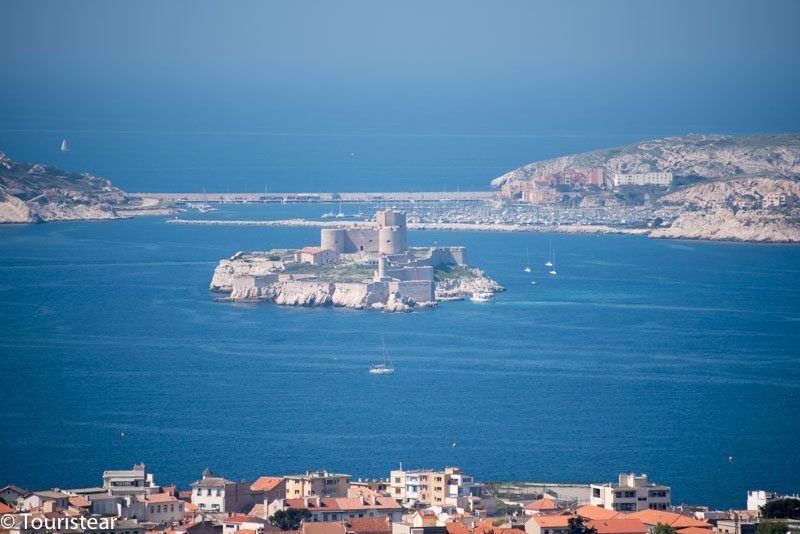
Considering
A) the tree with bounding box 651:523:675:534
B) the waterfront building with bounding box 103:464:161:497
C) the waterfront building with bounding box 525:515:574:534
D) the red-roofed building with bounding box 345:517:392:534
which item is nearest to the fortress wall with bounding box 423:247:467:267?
the waterfront building with bounding box 103:464:161:497

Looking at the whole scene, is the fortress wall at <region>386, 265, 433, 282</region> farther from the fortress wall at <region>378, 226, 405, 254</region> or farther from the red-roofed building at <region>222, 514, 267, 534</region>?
the red-roofed building at <region>222, 514, 267, 534</region>

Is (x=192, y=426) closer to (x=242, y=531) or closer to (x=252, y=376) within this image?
(x=252, y=376)

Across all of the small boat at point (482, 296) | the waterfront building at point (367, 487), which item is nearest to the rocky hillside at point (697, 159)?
the small boat at point (482, 296)

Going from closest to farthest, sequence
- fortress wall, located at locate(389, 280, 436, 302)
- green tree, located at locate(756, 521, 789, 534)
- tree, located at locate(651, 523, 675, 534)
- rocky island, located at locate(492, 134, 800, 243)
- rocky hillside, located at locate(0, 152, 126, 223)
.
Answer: tree, located at locate(651, 523, 675, 534)
green tree, located at locate(756, 521, 789, 534)
fortress wall, located at locate(389, 280, 436, 302)
rocky island, located at locate(492, 134, 800, 243)
rocky hillside, located at locate(0, 152, 126, 223)

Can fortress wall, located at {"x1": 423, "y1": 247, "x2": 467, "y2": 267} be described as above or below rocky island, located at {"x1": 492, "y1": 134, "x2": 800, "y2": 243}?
below

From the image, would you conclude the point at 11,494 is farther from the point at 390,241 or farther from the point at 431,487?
the point at 390,241

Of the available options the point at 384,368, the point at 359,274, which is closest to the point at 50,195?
the point at 359,274
